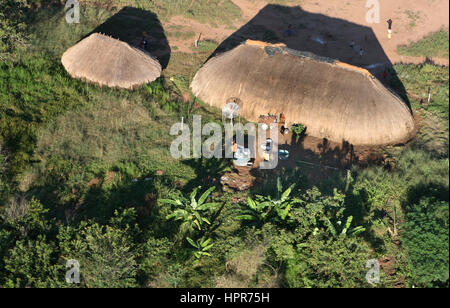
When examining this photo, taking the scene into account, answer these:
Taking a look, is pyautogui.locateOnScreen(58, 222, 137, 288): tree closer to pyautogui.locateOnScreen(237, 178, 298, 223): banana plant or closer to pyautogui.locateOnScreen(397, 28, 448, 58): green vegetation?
pyautogui.locateOnScreen(237, 178, 298, 223): banana plant

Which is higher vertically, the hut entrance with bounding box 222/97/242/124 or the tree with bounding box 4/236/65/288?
the hut entrance with bounding box 222/97/242/124

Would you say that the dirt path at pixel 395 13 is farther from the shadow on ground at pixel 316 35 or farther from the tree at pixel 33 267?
the tree at pixel 33 267

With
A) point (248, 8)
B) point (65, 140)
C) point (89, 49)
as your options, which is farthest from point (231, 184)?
point (248, 8)

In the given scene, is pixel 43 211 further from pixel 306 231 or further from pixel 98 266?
pixel 306 231

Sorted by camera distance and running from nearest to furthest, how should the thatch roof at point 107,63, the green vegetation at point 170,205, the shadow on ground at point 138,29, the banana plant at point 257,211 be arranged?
the green vegetation at point 170,205
the banana plant at point 257,211
the thatch roof at point 107,63
the shadow on ground at point 138,29

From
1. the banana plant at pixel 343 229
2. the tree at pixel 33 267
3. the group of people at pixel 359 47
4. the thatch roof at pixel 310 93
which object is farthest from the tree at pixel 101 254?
the group of people at pixel 359 47

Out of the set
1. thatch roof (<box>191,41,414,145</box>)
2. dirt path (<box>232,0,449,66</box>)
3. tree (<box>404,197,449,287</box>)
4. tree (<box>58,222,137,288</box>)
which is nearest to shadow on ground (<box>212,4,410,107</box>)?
dirt path (<box>232,0,449,66</box>)

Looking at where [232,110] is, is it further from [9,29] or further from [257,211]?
[9,29]
